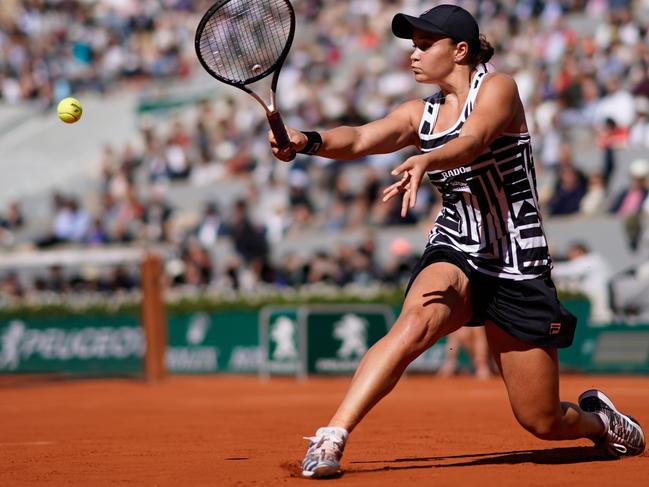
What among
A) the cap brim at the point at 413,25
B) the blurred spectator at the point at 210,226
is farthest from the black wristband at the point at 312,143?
the blurred spectator at the point at 210,226

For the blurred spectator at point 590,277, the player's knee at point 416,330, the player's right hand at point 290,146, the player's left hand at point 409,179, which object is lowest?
the player's knee at point 416,330

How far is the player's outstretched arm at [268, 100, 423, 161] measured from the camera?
6742 millimetres

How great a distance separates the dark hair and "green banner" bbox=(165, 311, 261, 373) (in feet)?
42.3

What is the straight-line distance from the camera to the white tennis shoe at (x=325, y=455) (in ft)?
20.0

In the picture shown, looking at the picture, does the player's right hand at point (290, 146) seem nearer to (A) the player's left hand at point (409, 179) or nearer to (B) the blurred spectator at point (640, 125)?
(A) the player's left hand at point (409, 179)

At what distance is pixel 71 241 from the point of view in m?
25.5

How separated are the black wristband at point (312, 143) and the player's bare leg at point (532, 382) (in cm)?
130

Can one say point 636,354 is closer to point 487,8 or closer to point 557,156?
point 557,156

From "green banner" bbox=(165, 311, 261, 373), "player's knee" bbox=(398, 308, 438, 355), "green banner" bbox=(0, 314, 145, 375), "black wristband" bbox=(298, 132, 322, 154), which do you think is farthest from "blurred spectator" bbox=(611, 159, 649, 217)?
"player's knee" bbox=(398, 308, 438, 355)

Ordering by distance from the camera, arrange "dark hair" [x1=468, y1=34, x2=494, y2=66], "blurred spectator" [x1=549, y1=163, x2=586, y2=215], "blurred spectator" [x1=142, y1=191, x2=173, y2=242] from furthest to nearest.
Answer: "blurred spectator" [x1=142, y1=191, x2=173, y2=242], "blurred spectator" [x1=549, y1=163, x2=586, y2=215], "dark hair" [x1=468, y1=34, x2=494, y2=66]

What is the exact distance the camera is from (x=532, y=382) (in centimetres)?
664

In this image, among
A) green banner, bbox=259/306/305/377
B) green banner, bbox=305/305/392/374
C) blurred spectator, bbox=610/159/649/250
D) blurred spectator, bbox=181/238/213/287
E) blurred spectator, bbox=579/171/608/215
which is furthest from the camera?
blurred spectator, bbox=181/238/213/287

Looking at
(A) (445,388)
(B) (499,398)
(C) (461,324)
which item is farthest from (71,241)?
(C) (461,324)

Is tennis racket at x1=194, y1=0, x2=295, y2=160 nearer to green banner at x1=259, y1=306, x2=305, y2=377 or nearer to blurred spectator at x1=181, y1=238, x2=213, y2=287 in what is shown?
green banner at x1=259, y1=306, x2=305, y2=377
